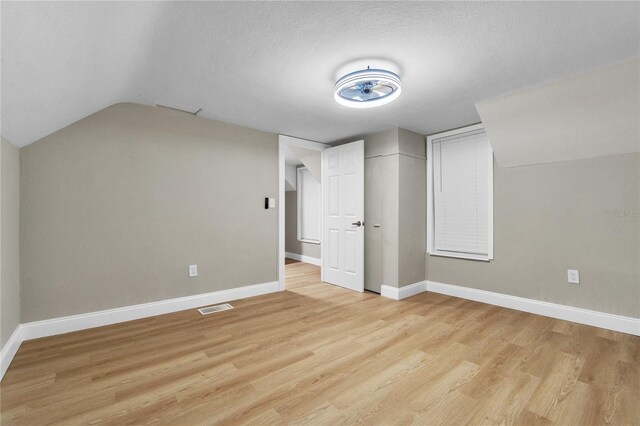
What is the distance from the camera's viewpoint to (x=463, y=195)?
11.8 ft

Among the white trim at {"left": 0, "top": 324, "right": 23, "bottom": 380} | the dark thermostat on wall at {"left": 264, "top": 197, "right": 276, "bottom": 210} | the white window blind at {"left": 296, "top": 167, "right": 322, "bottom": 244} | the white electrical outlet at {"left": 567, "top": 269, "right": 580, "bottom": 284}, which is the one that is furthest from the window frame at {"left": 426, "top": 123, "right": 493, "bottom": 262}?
the white trim at {"left": 0, "top": 324, "right": 23, "bottom": 380}

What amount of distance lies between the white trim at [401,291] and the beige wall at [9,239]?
133 inches

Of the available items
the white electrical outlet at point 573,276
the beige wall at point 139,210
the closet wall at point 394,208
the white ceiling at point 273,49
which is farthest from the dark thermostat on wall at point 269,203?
the white electrical outlet at point 573,276

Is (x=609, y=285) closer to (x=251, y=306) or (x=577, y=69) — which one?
(x=577, y=69)

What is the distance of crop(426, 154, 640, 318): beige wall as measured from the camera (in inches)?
98.7

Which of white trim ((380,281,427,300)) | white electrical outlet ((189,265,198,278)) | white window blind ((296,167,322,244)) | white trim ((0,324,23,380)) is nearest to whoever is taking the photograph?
white trim ((0,324,23,380))

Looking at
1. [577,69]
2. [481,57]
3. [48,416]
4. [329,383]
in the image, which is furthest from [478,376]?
[48,416]

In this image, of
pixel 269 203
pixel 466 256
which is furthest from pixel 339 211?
pixel 466 256

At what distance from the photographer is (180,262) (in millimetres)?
3045

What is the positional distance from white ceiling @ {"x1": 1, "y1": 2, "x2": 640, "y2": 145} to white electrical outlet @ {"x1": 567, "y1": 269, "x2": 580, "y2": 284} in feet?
5.99

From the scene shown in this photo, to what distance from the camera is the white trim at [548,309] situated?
249 cm

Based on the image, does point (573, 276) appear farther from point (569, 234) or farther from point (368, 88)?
point (368, 88)

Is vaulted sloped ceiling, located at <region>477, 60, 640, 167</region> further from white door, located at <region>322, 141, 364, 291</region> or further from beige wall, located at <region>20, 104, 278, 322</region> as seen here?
beige wall, located at <region>20, 104, 278, 322</region>

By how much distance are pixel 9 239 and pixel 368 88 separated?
2.84 metres
